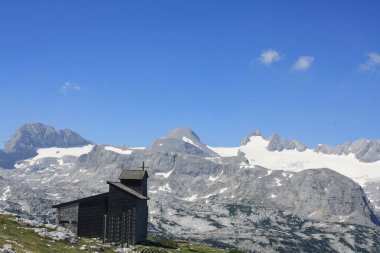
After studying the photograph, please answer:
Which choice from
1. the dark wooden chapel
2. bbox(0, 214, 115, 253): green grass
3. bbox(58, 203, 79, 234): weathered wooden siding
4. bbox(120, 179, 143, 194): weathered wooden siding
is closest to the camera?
bbox(0, 214, 115, 253): green grass

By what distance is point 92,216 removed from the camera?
7512cm

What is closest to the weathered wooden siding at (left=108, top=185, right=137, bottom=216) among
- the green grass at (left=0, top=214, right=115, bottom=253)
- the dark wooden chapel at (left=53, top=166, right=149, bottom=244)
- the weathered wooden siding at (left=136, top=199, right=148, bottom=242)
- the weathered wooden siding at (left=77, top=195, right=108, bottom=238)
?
the dark wooden chapel at (left=53, top=166, right=149, bottom=244)

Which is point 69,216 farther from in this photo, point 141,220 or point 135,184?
point 135,184

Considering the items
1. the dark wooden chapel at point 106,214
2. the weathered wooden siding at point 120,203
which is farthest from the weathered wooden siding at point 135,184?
the weathered wooden siding at point 120,203

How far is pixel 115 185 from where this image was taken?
74.3 metres

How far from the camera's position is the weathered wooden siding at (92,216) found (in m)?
74.9

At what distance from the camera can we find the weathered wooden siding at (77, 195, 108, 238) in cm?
7488

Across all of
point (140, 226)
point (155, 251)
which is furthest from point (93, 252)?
point (140, 226)

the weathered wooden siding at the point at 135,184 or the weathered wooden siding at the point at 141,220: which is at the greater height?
the weathered wooden siding at the point at 135,184

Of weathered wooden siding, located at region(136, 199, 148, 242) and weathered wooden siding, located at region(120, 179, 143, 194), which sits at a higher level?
weathered wooden siding, located at region(120, 179, 143, 194)

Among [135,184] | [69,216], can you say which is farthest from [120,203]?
[135,184]

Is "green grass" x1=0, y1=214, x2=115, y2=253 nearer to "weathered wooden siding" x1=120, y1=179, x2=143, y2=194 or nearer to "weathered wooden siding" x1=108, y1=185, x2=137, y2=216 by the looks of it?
"weathered wooden siding" x1=108, y1=185, x2=137, y2=216

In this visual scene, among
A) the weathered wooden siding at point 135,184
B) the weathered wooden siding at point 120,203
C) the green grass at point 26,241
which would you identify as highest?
the weathered wooden siding at point 135,184

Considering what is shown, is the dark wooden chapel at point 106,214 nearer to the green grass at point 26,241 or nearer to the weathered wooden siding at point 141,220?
the weathered wooden siding at point 141,220
